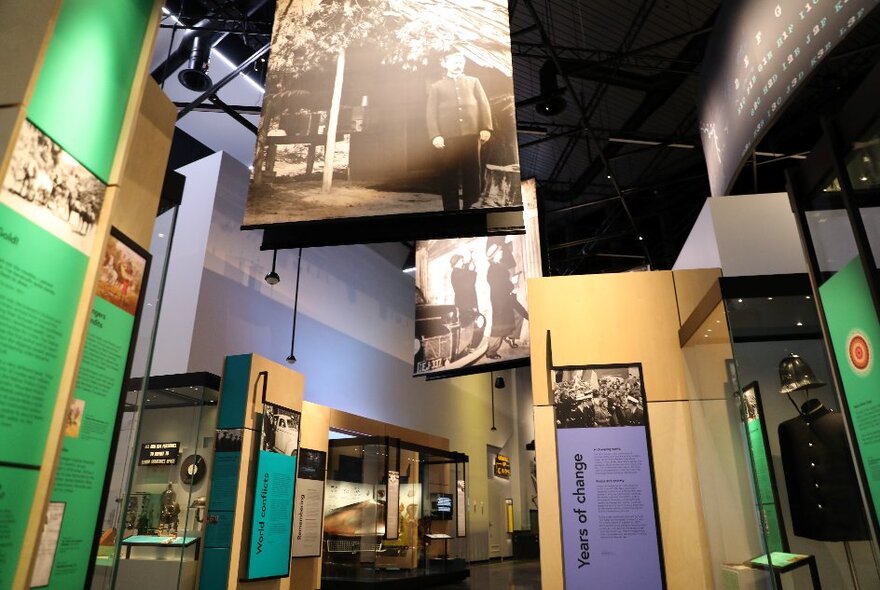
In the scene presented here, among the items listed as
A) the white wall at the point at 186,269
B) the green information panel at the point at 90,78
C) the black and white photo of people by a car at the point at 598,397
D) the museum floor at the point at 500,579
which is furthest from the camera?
the museum floor at the point at 500,579

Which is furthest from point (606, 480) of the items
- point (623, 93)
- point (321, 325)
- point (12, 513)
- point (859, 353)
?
point (321, 325)

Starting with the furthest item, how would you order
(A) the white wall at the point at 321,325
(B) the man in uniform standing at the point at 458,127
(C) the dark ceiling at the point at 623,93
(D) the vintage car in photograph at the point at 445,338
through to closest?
→ (A) the white wall at the point at 321,325 < (C) the dark ceiling at the point at 623,93 < (D) the vintage car in photograph at the point at 445,338 < (B) the man in uniform standing at the point at 458,127

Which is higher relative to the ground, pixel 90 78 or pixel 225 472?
pixel 90 78

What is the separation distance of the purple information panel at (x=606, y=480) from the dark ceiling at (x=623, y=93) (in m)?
3.73

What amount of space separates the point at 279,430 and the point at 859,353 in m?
6.91

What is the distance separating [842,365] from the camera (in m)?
2.87

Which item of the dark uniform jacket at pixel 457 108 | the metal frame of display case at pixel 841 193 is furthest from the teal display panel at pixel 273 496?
the metal frame of display case at pixel 841 193

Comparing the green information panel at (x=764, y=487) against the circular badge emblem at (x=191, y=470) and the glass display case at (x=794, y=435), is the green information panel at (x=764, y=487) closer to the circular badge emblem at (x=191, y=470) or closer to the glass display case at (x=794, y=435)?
the glass display case at (x=794, y=435)

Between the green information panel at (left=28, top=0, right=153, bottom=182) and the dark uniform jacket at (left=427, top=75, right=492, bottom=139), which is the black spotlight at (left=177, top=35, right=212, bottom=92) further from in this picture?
the green information panel at (left=28, top=0, right=153, bottom=182)

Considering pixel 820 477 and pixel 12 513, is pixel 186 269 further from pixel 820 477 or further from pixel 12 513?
pixel 820 477

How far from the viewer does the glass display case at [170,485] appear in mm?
6363

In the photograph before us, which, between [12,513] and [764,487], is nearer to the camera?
[12,513]

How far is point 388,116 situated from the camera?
346cm

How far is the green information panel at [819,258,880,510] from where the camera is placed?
102 inches
